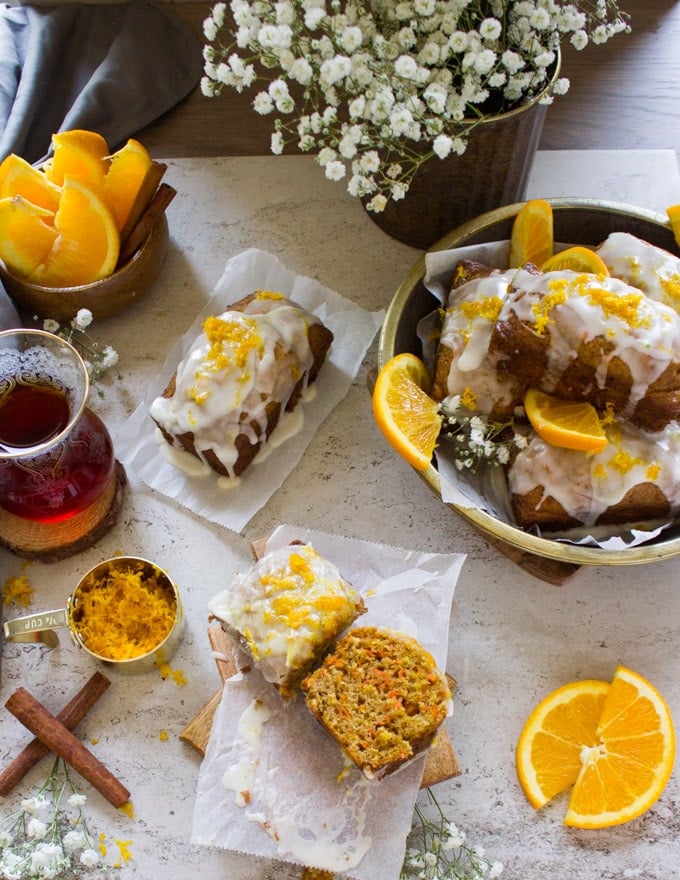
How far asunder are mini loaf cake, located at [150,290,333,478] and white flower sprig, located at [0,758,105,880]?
0.79m

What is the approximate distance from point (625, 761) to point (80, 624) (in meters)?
1.21

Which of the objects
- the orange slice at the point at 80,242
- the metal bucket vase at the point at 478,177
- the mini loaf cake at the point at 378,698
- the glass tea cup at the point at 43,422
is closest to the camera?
the mini loaf cake at the point at 378,698

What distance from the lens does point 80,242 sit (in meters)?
2.24

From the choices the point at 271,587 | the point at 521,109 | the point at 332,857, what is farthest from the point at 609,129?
the point at 332,857

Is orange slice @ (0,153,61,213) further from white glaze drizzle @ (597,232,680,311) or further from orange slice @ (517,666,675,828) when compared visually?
orange slice @ (517,666,675,828)

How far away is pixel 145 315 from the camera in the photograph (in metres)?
2.48

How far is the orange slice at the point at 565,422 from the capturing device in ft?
6.17

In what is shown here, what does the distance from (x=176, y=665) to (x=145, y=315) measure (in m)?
0.96

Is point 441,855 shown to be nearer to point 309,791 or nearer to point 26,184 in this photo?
point 309,791

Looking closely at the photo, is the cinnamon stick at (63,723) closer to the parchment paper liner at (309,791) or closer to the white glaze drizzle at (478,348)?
the parchment paper liner at (309,791)

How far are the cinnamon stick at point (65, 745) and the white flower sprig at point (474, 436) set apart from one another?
1.01m

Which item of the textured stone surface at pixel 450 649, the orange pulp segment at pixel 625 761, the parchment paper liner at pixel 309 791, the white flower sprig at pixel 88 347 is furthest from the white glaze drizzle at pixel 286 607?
the white flower sprig at pixel 88 347

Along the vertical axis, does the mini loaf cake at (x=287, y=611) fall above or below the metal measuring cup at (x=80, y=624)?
above

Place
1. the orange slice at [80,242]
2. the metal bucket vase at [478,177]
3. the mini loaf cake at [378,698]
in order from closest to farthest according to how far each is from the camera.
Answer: the mini loaf cake at [378,698], the metal bucket vase at [478,177], the orange slice at [80,242]
